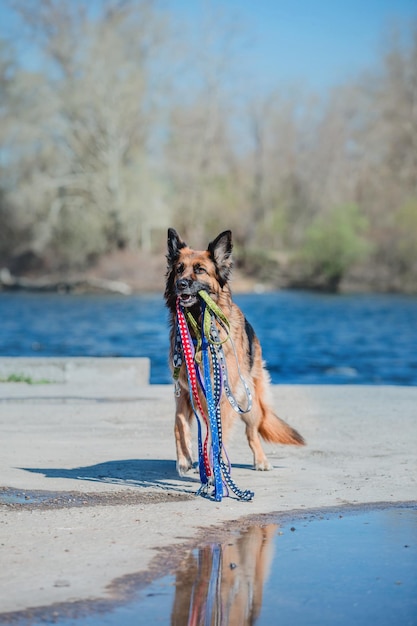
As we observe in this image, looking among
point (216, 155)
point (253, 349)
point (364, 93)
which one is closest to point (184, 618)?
point (253, 349)

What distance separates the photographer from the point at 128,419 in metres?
11.0

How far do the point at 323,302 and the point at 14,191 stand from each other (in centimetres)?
Answer: 2007

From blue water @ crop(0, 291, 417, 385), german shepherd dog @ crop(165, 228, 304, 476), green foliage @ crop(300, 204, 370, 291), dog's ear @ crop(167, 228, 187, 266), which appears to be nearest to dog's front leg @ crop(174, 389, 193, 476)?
german shepherd dog @ crop(165, 228, 304, 476)

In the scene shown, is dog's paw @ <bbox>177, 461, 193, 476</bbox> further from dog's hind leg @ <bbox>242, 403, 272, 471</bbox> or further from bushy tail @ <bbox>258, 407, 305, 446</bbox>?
bushy tail @ <bbox>258, 407, 305, 446</bbox>

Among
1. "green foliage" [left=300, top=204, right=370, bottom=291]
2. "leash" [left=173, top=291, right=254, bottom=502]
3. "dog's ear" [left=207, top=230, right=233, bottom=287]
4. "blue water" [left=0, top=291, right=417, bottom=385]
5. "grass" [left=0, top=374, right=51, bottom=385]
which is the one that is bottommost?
"blue water" [left=0, top=291, right=417, bottom=385]

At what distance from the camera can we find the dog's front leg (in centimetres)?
790

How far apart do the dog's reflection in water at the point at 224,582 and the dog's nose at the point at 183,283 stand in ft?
6.43

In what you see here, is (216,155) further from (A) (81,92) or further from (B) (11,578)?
(B) (11,578)

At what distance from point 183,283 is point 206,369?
72 centimetres

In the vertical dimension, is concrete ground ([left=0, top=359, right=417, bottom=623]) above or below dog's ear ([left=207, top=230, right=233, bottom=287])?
below

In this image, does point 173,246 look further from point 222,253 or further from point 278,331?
point 278,331

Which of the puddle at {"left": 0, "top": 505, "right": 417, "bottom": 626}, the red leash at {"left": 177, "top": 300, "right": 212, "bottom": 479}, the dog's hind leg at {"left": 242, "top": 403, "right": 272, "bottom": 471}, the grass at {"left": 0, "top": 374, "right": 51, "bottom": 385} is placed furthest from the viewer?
the grass at {"left": 0, "top": 374, "right": 51, "bottom": 385}

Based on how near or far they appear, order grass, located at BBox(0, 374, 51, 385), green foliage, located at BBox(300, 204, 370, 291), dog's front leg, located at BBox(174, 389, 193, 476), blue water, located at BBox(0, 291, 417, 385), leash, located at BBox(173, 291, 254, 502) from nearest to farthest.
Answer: leash, located at BBox(173, 291, 254, 502) < dog's front leg, located at BBox(174, 389, 193, 476) < grass, located at BBox(0, 374, 51, 385) < blue water, located at BBox(0, 291, 417, 385) < green foliage, located at BBox(300, 204, 370, 291)

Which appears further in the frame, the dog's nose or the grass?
the grass
